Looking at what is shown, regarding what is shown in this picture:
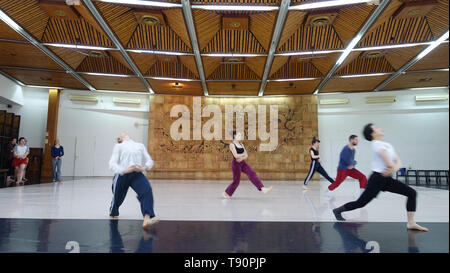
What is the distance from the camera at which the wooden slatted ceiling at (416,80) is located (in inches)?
412

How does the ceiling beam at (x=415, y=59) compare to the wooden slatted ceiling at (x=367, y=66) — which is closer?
the ceiling beam at (x=415, y=59)

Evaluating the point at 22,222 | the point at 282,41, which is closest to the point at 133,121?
the point at 282,41

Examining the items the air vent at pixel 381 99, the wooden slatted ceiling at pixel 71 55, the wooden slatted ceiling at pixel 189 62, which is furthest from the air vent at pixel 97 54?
the air vent at pixel 381 99

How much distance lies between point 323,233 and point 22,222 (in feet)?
11.0

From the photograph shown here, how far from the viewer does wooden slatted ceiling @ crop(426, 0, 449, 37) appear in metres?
6.49

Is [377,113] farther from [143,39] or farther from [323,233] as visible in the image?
[323,233]

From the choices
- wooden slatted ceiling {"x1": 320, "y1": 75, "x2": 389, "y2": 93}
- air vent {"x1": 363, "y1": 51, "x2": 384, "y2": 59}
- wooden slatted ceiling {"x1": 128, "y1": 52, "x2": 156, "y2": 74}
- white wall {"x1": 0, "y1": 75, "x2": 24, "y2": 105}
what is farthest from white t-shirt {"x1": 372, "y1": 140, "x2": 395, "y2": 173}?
white wall {"x1": 0, "y1": 75, "x2": 24, "y2": 105}

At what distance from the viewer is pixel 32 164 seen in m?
12.8

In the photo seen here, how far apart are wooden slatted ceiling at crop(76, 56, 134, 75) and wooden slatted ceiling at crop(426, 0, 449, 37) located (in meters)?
10.6

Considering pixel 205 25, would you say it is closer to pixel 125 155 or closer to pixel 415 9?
pixel 415 9

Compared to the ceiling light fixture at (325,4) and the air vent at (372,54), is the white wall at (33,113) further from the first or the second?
the air vent at (372,54)

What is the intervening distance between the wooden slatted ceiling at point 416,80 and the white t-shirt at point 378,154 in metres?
10.4

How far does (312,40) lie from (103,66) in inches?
328

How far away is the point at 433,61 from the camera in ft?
30.1
